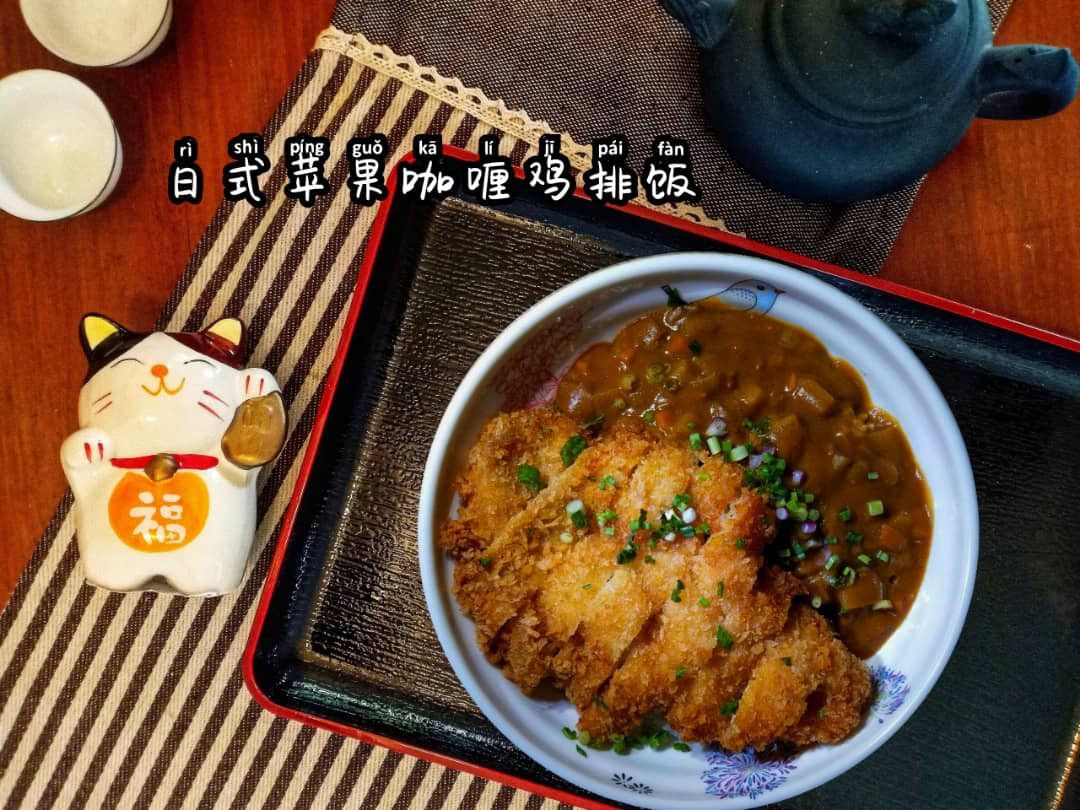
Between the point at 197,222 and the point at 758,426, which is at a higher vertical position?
the point at 758,426

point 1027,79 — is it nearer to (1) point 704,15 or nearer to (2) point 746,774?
(1) point 704,15

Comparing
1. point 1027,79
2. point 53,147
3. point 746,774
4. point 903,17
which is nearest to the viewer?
point 903,17

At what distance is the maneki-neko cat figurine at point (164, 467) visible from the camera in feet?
6.24

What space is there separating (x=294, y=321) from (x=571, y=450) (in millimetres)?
835

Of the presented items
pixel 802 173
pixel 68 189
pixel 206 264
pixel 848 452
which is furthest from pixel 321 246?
pixel 848 452

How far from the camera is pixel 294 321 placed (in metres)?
2.17

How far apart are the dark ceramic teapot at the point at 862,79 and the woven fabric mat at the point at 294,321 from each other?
34 centimetres

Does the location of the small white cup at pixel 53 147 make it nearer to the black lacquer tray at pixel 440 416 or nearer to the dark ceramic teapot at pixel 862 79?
the black lacquer tray at pixel 440 416

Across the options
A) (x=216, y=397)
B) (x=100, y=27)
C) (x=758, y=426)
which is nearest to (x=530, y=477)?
(x=758, y=426)

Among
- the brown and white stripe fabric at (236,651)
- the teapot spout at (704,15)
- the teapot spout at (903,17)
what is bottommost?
the brown and white stripe fabric at (236,651)

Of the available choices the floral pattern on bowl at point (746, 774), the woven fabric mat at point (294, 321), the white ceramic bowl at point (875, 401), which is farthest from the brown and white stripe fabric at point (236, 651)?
the floral pattern on bowl at point (746, 774)

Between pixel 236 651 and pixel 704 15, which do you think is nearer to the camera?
pixel 704 15

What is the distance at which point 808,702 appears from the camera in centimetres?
183

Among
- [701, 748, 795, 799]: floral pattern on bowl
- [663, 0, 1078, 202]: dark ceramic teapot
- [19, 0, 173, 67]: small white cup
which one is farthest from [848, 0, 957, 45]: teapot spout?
[19, 0, 173, 67]: small white cup
